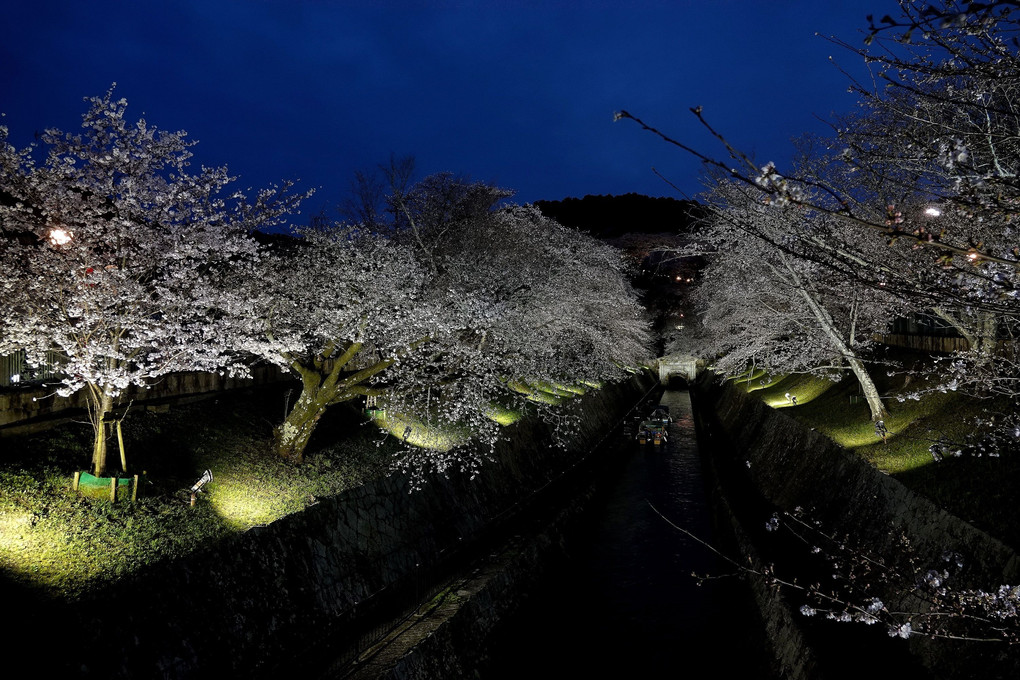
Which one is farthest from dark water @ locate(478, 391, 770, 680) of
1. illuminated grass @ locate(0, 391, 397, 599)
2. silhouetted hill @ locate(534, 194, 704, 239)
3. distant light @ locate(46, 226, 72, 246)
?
silhouetted hill @ locate(534, 194, 704, 239)

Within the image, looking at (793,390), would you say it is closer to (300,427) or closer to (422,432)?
(422,432)

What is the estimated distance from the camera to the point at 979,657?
25.8ft

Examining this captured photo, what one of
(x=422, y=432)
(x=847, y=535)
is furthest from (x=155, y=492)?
(x=847, y=535)

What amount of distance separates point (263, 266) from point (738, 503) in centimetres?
1853

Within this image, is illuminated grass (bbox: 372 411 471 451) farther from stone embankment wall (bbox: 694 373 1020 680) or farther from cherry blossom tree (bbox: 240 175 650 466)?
stone embankment wall (bbox: 694 373 1020 680)

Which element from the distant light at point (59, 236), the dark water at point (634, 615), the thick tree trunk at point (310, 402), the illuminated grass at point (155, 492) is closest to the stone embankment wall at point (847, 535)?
the dark water at point (634, 615)

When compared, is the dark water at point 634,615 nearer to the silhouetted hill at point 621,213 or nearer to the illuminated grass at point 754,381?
the illuminated grass at point 754,381

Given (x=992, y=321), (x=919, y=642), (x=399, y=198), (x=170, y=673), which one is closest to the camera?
(x=170, y=673)

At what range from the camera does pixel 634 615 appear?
48.4ft

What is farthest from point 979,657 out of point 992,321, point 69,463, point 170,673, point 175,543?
point 69,463

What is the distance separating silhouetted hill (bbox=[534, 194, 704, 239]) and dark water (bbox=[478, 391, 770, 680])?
265 feet

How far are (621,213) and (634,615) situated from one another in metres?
99.1

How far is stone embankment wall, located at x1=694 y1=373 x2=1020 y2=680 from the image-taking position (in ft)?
28.2

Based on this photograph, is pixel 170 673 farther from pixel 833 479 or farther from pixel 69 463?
pixel 833 479
